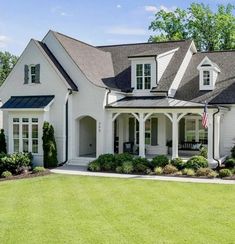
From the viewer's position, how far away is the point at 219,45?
46156 mm

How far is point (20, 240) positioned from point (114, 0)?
487 inches

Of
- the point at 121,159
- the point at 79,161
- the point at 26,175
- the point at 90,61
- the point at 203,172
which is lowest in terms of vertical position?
the point at 26,175

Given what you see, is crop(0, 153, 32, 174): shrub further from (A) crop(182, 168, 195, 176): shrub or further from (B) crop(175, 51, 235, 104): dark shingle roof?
(B) crop(175, 51, 235, 104): dark shingle roof

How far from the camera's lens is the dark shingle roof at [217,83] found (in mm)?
25750

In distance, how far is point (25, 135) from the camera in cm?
2502

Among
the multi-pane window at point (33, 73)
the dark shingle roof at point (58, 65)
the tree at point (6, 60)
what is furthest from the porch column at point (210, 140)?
the tree at point (6, 60)

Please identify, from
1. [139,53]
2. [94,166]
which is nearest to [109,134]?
[94,166]

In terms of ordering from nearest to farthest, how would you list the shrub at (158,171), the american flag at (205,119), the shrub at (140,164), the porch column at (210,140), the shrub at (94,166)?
the american flag at (205,119) → the shrub at (158,171) → the shrub at (140,164) → the porch column at (210,140) → the shrub at (94,166)

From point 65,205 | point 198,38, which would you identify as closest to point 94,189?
point 65,205

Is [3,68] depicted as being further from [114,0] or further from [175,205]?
[175,205]

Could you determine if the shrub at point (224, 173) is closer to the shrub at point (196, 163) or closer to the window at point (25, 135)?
the shrub at point (196, 163)

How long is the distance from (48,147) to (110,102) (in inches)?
193

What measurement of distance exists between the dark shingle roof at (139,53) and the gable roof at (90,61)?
709 millimetres

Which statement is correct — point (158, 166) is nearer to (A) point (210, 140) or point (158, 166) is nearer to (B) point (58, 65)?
(A) point (210, 140)
